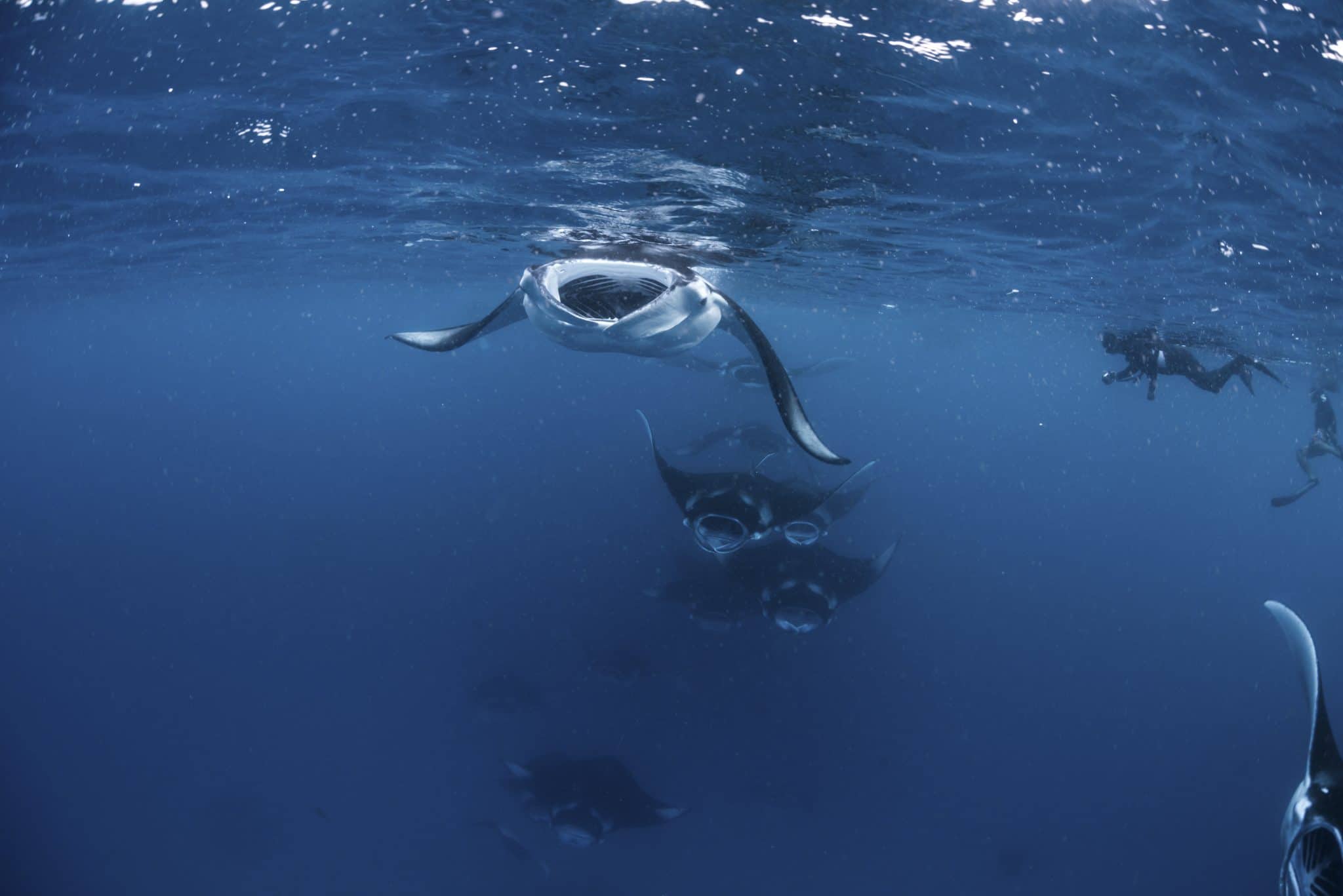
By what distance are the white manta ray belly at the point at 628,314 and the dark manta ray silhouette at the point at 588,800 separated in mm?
7082

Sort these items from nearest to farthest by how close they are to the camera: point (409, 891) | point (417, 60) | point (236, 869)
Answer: point (417, 60), point (409, 891), point (236, 869)

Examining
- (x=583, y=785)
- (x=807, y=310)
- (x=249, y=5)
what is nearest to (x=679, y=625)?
(x=583, y=785)

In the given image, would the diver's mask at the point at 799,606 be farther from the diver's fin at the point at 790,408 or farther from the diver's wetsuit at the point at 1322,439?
the diver's wetsuit at the point at 1322,439

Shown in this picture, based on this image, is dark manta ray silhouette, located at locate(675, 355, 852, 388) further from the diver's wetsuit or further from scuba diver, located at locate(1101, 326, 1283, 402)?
the diver's wetsuit

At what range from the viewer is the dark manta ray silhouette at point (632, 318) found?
540cm

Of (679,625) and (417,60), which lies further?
(679,625)

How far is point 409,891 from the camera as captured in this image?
42.4 feet

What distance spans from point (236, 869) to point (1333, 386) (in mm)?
37937

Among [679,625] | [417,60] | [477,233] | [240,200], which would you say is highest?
[417,60]

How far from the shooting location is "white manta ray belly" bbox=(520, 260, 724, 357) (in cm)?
603

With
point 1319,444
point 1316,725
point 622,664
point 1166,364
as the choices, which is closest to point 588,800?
point 622,664

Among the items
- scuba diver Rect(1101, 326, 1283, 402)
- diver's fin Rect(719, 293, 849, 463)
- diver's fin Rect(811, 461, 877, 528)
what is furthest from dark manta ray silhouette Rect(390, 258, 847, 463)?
scuba diver Rect(1101, 326, 1283, 402)

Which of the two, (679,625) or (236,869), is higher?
(679,625)

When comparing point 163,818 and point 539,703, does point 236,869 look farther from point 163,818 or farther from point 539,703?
point 539,703
